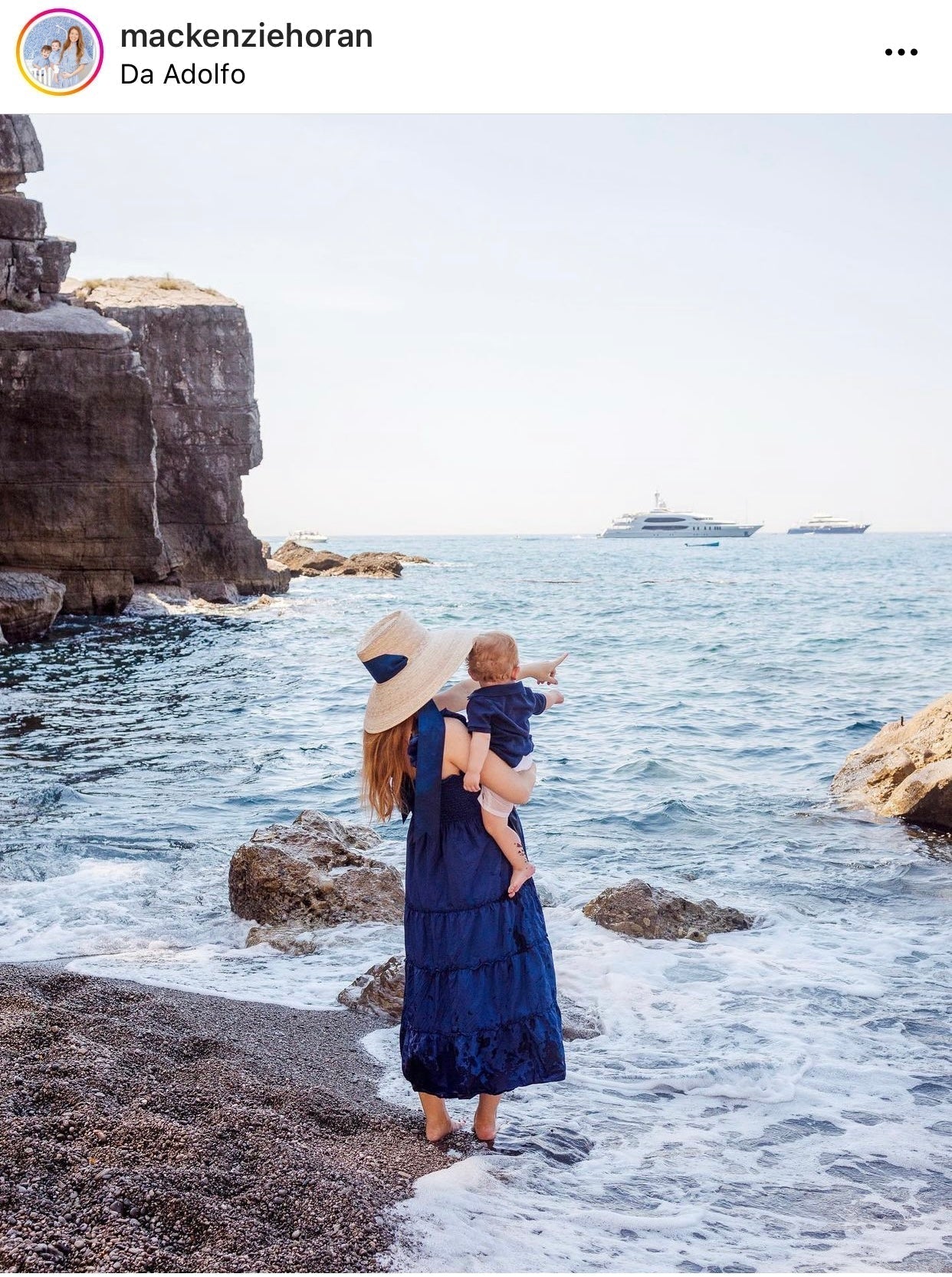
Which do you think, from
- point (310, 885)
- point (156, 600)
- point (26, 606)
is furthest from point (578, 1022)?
point (156, 600)

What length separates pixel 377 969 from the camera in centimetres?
529

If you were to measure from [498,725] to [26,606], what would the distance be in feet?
69.9

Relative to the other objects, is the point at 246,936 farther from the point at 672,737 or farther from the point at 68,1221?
the point at 672,737

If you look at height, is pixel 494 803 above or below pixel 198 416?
below

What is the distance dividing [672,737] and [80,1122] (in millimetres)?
10531

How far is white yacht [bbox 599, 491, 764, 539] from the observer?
4781 inches

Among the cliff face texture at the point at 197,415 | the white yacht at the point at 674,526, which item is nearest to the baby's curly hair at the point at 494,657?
the cliff face texture at the point at 197,415

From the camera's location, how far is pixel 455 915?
139 inches

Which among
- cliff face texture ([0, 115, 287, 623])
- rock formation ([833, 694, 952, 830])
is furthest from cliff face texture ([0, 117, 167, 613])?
rock formation ([833, 694, 952, 830])

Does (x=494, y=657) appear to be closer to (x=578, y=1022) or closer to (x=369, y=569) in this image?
(x=578, y=1022)

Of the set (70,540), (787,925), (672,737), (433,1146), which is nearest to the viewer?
(433,1146)
